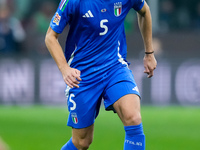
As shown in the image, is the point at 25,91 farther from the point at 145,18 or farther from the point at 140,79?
the point at 145,18

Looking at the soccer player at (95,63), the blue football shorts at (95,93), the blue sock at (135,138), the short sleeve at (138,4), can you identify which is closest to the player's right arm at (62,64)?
the soccer player at (95,63)

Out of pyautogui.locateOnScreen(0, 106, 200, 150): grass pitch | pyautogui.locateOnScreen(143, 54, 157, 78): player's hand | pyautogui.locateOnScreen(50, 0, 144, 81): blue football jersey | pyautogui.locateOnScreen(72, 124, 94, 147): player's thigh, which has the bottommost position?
pyautogui.locateOnScreen(0, 106, 200, 150): grass pitch

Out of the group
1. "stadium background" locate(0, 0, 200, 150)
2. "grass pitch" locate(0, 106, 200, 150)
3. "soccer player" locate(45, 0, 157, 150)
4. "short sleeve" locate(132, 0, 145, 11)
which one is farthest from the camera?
"stadium background" locate(0, 0, 200, 150)

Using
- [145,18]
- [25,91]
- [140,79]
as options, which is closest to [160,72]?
[140,79]

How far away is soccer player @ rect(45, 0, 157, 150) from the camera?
6793 mm

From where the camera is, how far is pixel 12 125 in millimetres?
13469

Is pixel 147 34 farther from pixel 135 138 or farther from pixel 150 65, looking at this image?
pixel 135 138

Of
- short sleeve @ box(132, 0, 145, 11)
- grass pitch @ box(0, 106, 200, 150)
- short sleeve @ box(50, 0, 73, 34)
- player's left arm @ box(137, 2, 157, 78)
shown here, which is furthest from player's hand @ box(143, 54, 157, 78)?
grass pitch @ box(0, 106, 200, 150)

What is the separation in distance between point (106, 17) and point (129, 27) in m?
10.3

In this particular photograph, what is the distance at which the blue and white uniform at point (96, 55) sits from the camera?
696 centimetres

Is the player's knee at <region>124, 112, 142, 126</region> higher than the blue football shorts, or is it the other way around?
the blue football shorts

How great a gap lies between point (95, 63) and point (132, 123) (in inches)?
33.7

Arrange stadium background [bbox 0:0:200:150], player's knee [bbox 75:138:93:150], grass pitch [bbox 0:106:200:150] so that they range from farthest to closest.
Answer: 1. stadium background [bbox 0:0:200:150]
2. grass pitch [bbox 0:106:200:150]
3. player's knee [bbox 75:138:93:150]

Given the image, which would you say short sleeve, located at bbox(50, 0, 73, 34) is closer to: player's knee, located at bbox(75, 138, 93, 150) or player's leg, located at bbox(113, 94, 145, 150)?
player's leg, located at bbox(113, 94, 145, 150)
